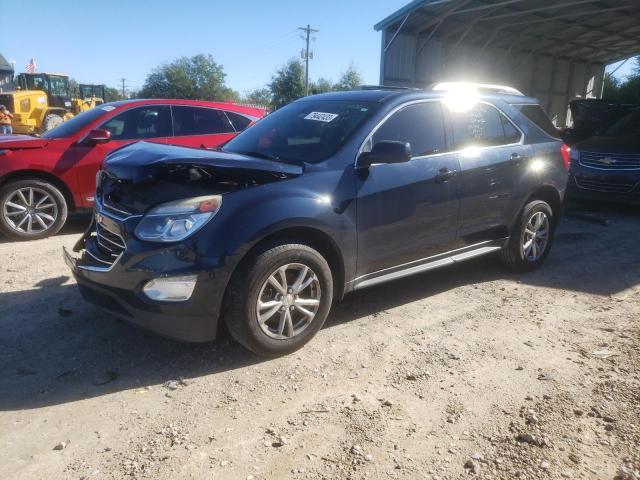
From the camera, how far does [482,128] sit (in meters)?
4.71

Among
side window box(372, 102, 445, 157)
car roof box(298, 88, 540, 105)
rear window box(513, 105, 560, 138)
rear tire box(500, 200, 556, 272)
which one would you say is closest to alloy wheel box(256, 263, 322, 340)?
side window box(372, 102, 445, 157)

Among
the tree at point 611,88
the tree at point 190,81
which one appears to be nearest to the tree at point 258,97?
the tree at point 190,81

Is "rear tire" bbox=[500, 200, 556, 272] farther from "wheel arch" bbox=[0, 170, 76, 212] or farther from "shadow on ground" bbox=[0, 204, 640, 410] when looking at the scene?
"wheel arch" bbox=[0, 170, 76, 212]

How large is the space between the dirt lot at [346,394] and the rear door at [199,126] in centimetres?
315

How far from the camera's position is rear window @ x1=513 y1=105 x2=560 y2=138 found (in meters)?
5.30

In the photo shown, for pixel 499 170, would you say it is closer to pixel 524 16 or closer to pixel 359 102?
pixel 359 102

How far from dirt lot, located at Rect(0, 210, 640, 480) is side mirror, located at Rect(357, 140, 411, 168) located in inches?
51.0

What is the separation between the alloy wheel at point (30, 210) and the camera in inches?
242

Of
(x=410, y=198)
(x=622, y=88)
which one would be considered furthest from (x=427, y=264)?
(x=622, y=88)

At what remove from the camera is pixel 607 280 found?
5297 millimetres

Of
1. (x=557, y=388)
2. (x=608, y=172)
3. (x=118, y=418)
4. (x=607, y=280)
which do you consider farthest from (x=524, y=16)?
(x=118, y=418)

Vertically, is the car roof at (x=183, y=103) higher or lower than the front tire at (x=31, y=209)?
higher

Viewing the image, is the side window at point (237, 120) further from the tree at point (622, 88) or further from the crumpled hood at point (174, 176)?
the tree at point (622, 88)

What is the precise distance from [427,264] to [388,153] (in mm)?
1145
